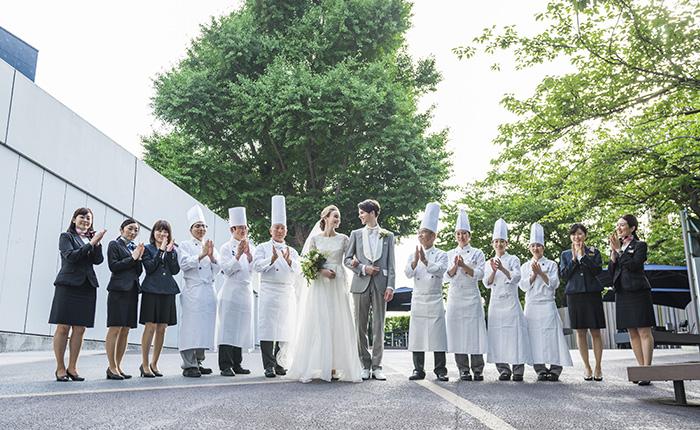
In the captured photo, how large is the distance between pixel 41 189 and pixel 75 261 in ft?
21.7

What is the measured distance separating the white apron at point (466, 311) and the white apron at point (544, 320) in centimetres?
72

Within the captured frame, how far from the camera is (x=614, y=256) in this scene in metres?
8.04

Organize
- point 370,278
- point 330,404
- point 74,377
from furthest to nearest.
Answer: point 370,278 → point 74,377 → point 330,404

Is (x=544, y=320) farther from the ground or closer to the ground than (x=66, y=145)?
closer to the ground

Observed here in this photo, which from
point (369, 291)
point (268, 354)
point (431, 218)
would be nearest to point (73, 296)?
point (268, 354)

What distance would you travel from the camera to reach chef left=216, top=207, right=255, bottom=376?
8461mm

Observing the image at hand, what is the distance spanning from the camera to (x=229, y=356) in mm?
8531

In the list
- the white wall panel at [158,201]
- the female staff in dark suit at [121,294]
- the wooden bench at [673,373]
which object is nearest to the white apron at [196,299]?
the female staff in dark suit at [121,294]

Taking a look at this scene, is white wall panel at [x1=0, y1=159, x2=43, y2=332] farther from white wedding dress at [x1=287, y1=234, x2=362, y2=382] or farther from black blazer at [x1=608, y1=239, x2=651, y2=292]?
black blazer at [x1=608, y1=239, x2=651, y2=292]

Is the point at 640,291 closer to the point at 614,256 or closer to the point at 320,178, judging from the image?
the point at 614,256

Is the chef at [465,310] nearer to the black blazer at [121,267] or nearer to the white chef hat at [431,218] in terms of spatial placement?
the white chef hat at [431,218]

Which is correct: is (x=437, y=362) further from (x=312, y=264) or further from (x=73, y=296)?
(x=73, y=296)

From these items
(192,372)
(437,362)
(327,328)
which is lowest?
(192,372)

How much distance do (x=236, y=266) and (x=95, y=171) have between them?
25.8ft
